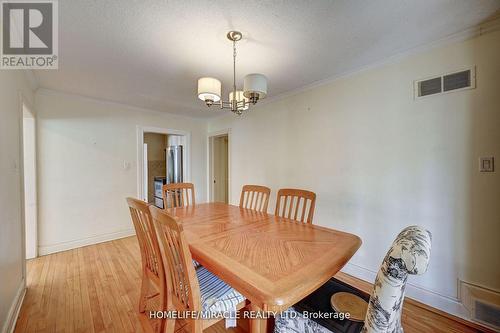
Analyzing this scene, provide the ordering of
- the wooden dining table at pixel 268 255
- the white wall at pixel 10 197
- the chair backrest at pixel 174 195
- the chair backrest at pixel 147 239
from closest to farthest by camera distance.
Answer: the wooden dining table at pixel 268 255, the chair backrest at pixel 147 239, the white wall at pixel 10 197, the chair backrest at pixel 174 195

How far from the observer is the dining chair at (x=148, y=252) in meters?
1.23

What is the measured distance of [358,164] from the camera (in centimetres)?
220

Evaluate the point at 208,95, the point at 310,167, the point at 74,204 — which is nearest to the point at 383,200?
the point at 310,167

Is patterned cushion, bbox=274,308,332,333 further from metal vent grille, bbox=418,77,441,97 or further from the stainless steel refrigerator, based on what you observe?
the stainless steel refrigerator

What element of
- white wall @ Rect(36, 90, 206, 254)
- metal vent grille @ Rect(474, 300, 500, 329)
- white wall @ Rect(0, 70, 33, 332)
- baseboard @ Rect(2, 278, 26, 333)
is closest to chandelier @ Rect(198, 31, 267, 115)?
white wall @ Rect(0, 70, 33, 332)

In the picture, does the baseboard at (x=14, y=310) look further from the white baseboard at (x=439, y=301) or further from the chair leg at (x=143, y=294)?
the white baseboard at (x=439, y=301)

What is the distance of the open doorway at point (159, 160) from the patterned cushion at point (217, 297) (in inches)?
113

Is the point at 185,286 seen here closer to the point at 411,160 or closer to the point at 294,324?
the point at 294,324

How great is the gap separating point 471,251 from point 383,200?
69 cm

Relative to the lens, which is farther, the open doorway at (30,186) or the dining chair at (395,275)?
the open doorway at (30,186)

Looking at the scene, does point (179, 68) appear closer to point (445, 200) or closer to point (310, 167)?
point (310, 167)

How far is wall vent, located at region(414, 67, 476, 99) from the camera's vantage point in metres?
1.58

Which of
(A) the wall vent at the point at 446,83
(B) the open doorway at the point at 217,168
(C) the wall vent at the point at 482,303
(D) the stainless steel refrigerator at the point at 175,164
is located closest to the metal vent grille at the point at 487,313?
(C) the wall vent at the point at 482,303

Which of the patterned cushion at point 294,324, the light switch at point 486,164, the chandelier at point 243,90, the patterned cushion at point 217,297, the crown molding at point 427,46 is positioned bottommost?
the patterned cushion at point 294,324
